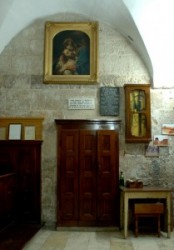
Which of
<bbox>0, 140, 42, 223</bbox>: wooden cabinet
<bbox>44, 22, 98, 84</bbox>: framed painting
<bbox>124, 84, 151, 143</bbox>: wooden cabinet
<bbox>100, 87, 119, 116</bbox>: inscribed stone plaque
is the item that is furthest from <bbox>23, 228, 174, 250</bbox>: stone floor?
<bbox>44, 22, 98, 84</bbox>: framed painting

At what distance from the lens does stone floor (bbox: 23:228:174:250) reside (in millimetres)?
4625

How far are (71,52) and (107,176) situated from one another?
253 centimetres

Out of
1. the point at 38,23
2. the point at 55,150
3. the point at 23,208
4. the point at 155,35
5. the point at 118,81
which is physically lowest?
the point at 23,208

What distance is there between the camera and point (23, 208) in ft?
19.3

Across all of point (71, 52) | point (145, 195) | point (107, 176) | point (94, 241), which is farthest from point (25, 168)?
point (71, 52)

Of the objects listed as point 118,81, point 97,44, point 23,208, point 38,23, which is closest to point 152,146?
point 118,81

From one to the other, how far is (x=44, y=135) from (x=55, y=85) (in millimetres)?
1006

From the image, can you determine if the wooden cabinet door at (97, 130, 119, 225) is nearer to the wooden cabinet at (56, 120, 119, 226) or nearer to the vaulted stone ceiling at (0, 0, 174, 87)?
the wooden cabinet at (56, 120, 119, 226)

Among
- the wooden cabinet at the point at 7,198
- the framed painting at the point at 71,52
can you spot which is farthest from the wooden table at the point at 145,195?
the framed painting at the point at 71,52

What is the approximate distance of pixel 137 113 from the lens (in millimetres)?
5906

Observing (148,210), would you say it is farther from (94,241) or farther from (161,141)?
(161,141)

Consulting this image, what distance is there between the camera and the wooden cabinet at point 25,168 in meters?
5.91

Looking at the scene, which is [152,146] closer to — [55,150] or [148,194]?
[148,194]

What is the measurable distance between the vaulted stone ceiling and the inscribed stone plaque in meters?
0.79
